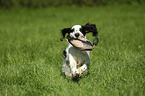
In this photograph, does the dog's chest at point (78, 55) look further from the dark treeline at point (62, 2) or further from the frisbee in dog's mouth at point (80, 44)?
the dark treeline at point (62, 2)

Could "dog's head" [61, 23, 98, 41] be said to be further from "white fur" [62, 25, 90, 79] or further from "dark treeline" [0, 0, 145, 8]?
"dark treeline" [0, 0, 145, 8]

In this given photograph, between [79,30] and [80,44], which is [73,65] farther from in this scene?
[79,30]

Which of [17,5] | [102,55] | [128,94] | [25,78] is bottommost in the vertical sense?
[128,94]

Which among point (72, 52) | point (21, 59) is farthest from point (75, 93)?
point (21, 59)

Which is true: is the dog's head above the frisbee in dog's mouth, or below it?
above

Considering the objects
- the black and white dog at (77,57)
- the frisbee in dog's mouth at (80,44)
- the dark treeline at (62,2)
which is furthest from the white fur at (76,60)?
the dark treeline at (62,2)

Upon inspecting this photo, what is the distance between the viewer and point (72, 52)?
104 inches

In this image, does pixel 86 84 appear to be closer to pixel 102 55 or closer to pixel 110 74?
pixel 110 74

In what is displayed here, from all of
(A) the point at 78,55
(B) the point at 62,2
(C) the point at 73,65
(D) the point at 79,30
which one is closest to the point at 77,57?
(A) the point at 78,55

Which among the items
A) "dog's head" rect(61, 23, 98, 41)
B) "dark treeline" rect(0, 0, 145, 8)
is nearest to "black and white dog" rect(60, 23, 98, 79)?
"dog's head" rect(61, 23, 98, 41)

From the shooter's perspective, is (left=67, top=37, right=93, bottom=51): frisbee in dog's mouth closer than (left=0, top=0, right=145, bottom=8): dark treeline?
Yes

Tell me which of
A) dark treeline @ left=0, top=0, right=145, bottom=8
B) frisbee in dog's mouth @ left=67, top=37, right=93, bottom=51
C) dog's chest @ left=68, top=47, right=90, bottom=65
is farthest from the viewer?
A: dark treeline @ left=0, top=0, right=145, bottom=8

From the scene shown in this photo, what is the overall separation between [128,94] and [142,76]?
1.96 ft

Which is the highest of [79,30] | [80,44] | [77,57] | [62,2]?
[62,2]
